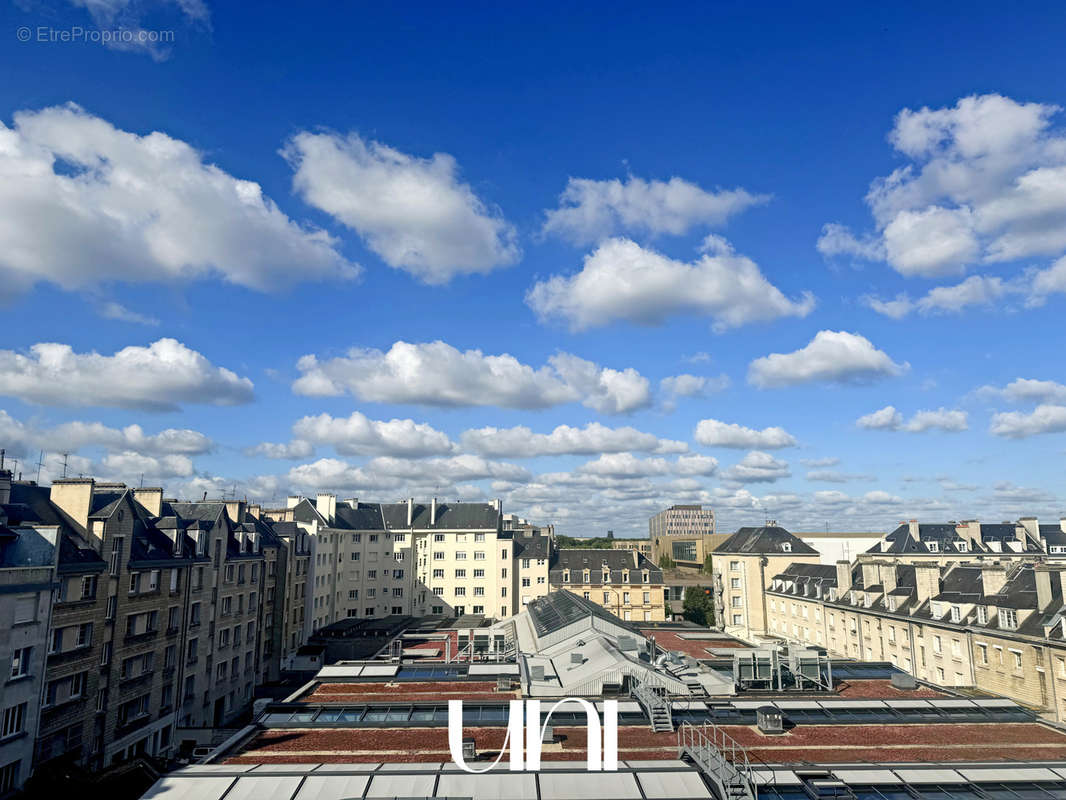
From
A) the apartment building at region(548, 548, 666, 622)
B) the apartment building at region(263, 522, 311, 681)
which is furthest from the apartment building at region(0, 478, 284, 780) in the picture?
the apartment building at region(548, 548, 666, 622)

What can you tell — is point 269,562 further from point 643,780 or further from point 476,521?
point 643,780

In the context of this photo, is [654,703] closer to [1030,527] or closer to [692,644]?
[692,644]

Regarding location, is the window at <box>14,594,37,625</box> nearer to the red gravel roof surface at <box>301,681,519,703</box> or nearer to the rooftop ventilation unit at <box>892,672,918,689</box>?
the red gravel roof surface at <box>301,681,519,703</box>

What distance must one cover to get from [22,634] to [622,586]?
7021 centimetres

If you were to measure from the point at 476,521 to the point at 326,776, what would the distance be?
81193 mm

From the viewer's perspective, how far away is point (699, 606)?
104875 mm

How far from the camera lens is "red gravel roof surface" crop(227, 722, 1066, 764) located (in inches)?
1014

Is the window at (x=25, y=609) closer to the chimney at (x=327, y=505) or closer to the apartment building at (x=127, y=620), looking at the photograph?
the apartment building at (x=127, y=620)

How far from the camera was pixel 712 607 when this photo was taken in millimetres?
104062

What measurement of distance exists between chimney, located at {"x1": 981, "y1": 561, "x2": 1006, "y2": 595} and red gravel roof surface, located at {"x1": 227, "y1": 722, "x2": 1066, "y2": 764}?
2401 centimetres

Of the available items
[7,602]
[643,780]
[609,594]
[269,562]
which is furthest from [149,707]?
[609,594]

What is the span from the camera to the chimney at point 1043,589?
44594mm

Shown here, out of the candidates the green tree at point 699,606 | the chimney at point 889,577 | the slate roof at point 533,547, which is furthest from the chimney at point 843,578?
the slate roof at point 533,547

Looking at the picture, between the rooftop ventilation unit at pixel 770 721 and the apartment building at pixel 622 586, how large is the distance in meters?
59.3
